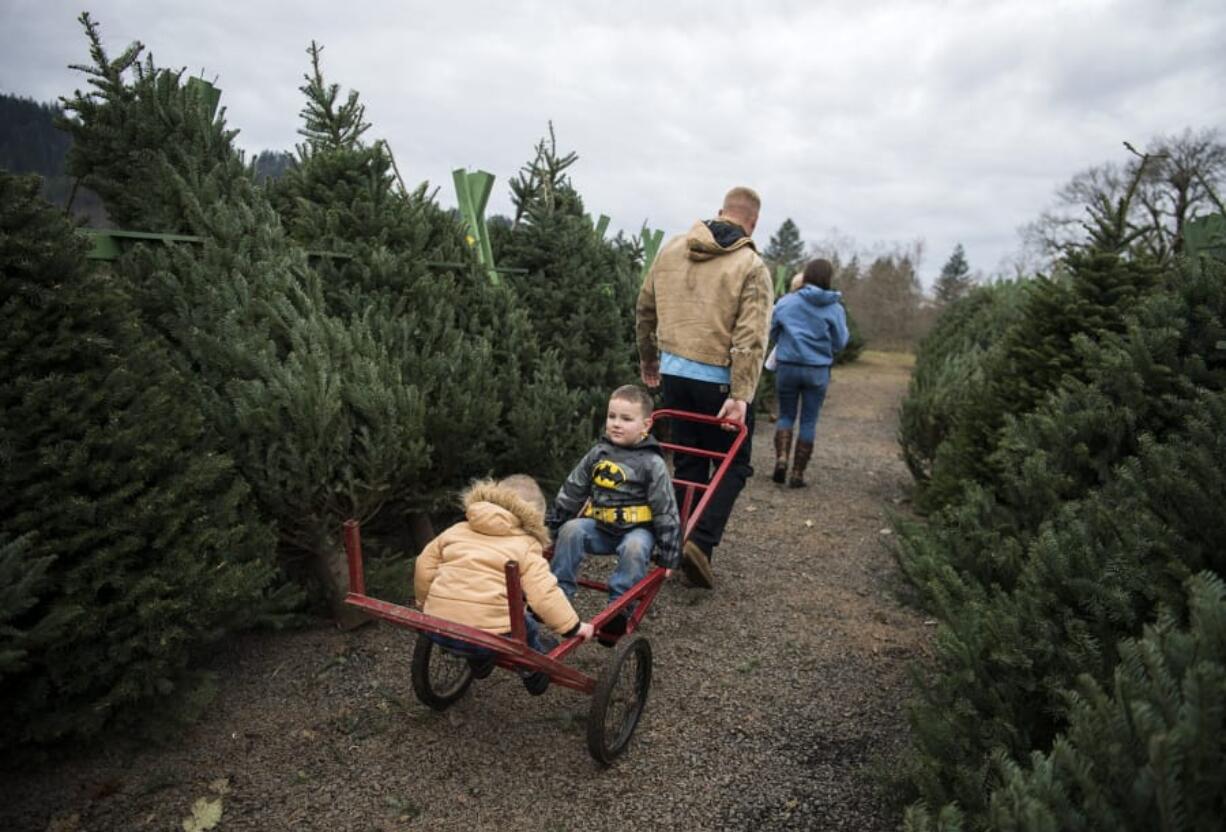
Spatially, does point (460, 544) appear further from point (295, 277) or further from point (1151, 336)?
point (1151, 336)

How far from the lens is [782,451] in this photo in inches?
290

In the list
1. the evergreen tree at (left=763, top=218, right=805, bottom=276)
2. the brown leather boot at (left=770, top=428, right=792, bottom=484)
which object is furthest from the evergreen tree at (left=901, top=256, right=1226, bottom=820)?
the evergreen tree at (left=763, top=218, right=805, bottom=276)

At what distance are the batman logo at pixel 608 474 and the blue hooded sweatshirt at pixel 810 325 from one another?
3785 mm

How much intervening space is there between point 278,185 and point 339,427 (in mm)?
2287

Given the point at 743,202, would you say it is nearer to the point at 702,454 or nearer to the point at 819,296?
the point at 702,454

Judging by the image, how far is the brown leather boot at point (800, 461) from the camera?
7.22 m

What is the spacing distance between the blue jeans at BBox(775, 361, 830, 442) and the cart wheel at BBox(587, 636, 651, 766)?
4.26 metres

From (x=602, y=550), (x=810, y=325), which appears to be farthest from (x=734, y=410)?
(x=810, y=325)

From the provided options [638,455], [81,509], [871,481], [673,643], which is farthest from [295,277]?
[871,481]

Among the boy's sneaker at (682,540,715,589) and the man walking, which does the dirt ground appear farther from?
the man walking

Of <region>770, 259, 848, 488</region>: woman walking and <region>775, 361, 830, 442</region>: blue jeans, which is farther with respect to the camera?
<region>775, 361, 830, 442</region>: blue jeans

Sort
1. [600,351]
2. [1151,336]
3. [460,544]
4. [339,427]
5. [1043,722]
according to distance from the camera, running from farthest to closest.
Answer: [600,351] → [339,427] → [460,544] → [1151,336] → [1043,722]

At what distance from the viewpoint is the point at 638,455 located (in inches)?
134

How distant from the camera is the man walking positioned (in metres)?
4.08
